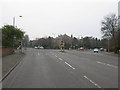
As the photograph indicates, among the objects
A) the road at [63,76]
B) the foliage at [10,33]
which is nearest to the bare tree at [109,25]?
the foliage at [10,33]

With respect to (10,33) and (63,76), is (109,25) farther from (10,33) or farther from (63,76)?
(63,76)

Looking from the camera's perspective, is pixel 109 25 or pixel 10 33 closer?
pixel 10 33

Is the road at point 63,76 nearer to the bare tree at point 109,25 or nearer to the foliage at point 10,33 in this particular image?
the foliage at point 10,33

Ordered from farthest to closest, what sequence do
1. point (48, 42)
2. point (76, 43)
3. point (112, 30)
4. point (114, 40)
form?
point (76, 43) < point (48, 42) < point (112, 30) < point (114, 40)

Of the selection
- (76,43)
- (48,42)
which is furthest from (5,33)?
(76,43)

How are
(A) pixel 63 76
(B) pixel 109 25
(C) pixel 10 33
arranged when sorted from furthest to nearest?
(B) pixel 109 25
(C) pixel 10 33
(A) pixel 63 76

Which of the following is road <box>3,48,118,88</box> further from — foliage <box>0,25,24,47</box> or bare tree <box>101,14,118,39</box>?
bare tree <box>101,14,118,39</box>

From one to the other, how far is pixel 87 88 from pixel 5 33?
141ft

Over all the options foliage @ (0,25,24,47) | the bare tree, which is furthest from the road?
the bare tree

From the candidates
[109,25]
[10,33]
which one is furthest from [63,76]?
[109,25]

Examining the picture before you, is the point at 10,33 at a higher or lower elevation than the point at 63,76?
higher

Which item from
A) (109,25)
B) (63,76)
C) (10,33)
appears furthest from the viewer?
(109,25)

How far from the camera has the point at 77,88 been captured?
33.4 feet

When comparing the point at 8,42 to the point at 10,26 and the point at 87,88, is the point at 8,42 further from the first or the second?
the point at 87,88
